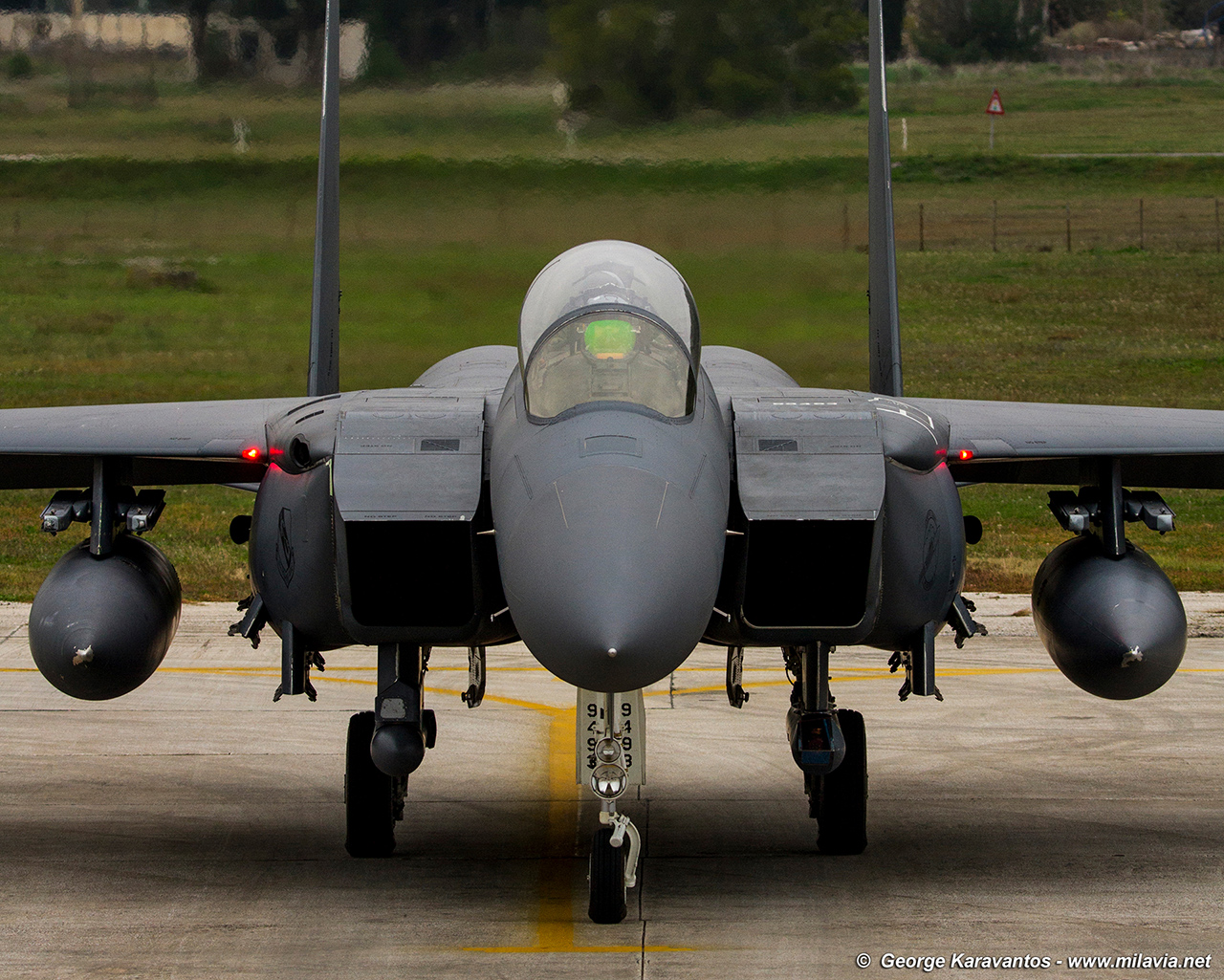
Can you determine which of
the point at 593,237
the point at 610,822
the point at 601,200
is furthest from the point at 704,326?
the point at 610,822

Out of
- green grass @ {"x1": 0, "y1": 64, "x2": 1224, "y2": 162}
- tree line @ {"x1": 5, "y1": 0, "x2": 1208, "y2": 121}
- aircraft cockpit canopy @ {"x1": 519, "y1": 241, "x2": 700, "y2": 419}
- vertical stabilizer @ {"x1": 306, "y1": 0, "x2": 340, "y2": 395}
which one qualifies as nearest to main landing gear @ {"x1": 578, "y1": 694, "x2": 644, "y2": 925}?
aircraft cockpit canopy @ {"x1": 519, "y1": 241, "x2": 700, "y2": 419}

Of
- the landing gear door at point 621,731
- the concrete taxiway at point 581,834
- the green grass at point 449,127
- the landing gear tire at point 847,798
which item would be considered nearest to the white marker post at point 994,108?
the green grass at point 449,127

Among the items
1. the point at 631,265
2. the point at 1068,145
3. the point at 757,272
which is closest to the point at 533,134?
the point at 757,272

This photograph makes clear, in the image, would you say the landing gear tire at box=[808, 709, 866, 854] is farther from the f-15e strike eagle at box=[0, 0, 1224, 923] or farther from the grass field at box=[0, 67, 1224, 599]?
the grass field at box=[0, 67, 1224, 599]

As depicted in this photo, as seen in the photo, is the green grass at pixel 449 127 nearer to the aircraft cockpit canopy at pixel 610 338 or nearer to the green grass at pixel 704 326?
the green grass at pixel 704 326

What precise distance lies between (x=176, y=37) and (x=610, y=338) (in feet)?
49.2

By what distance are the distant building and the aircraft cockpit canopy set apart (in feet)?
34.3

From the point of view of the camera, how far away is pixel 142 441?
1021cm

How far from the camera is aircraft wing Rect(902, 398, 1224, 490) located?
10.2 m

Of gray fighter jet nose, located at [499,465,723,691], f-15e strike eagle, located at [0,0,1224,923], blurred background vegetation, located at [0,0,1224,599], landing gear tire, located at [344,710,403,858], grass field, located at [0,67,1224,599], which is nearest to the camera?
gray fighter jet nose, located at [499,465,723,691]

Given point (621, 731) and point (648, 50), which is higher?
point (648, 50)

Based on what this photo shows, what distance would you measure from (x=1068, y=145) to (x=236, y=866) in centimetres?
2681

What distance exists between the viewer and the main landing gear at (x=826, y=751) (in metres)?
9.74

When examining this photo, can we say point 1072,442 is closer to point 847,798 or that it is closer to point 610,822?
point 847,798
